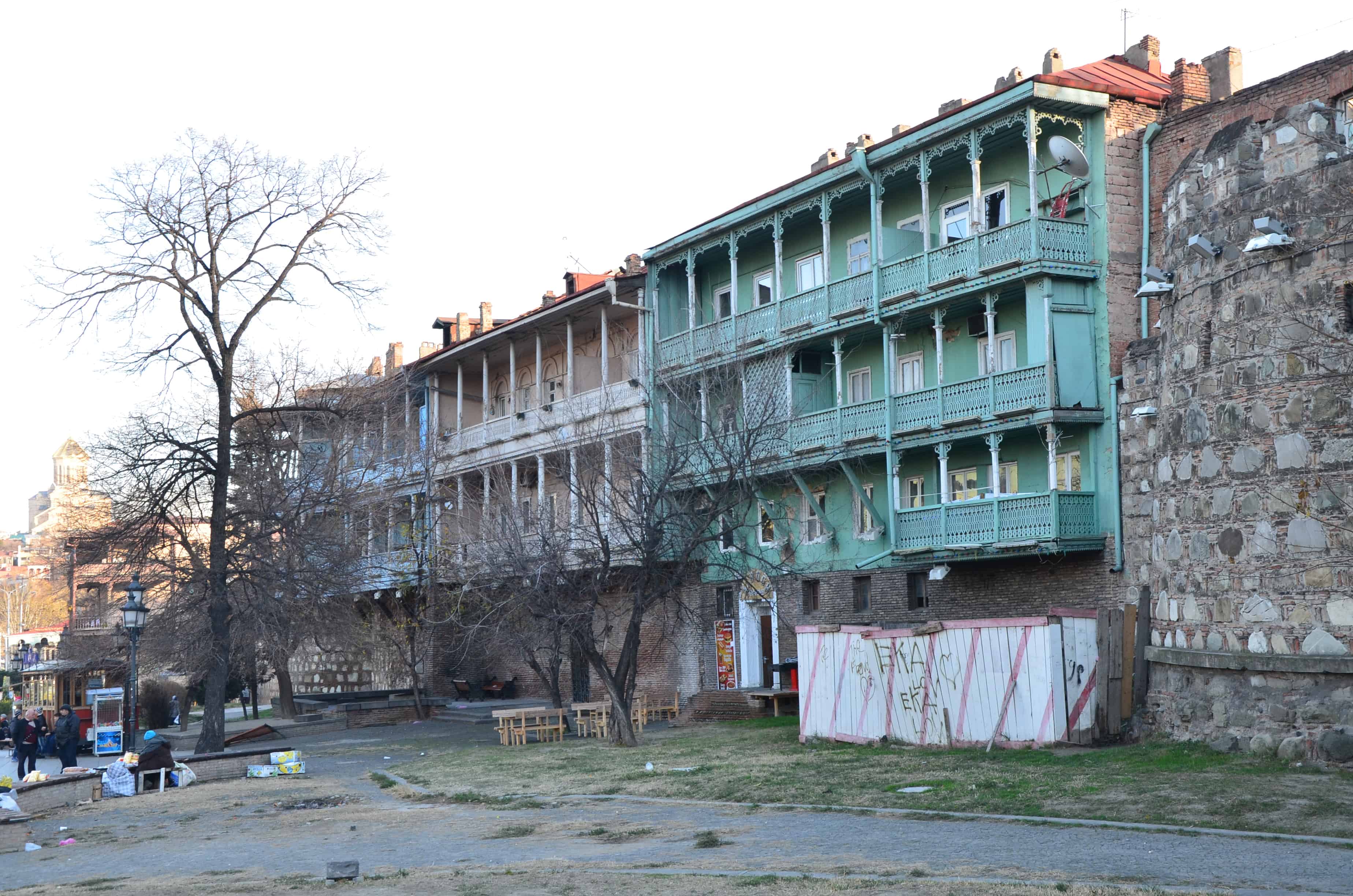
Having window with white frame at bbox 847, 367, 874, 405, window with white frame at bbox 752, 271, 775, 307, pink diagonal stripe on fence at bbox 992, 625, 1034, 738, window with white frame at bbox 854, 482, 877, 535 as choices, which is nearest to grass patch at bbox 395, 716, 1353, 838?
pink diagonal stripe on fence at bbox 992, 625, 1034, 738

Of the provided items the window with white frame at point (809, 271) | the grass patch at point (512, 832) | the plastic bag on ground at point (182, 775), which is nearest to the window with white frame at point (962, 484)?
the window with white frame at point (809, 271)

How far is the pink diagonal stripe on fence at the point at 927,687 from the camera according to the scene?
2161 centimetres

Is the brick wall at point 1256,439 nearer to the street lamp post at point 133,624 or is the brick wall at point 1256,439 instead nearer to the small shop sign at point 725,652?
the small shop sign at point 725,652

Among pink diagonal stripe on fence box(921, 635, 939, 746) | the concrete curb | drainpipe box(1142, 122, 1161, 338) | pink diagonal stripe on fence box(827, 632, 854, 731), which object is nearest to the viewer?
the concrete curb

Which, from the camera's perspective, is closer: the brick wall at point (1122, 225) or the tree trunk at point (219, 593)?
the brick wall at point (1122, 225)

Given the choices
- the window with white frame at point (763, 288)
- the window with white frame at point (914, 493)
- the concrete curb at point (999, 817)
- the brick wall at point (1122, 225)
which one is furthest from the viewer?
the window with white frame at point (763, 288)

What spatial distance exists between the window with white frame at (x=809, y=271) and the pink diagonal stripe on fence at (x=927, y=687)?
13.7 metres

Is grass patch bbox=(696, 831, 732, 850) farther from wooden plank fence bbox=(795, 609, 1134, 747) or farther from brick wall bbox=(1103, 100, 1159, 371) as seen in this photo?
brick wall bbox=(1103, 100, 1159, 371)

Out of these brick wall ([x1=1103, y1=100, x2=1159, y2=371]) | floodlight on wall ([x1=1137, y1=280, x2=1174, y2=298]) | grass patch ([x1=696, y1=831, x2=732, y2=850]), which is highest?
brick wall ([x1=1103, y1=100, x2=1159, y2=371])

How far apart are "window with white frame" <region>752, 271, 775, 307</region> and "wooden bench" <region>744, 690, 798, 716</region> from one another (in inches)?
407

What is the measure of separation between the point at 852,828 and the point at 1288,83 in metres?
16.4

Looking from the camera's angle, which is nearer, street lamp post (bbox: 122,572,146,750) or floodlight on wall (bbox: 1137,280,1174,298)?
floodlight on wall (bbox: 1137,280,1174,298)

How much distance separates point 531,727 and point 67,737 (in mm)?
9554

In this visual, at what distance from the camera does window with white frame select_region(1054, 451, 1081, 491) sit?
1047 inches
